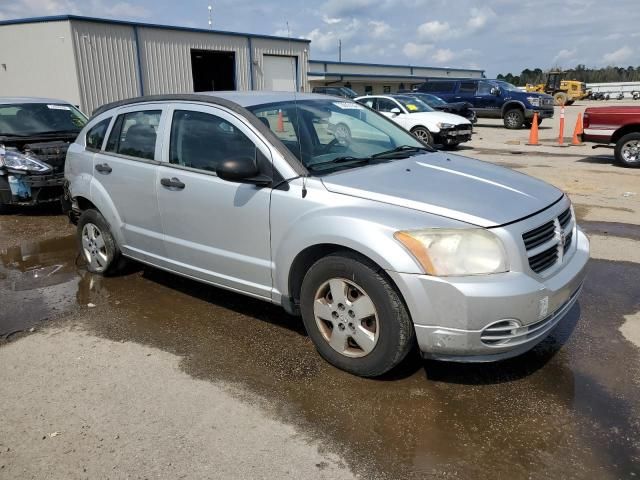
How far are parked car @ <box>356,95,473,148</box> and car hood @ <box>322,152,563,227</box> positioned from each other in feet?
37.0

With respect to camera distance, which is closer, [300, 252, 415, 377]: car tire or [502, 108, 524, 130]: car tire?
[300, 252, 415, 377]: car tire

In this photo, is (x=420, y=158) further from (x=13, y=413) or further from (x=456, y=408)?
(x=13, y=413)

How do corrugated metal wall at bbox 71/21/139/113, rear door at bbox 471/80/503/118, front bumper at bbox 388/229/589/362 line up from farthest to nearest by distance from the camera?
rear door at bbox 471/80/503/118 < corrugated metal wall at bbox 71/21/139/113 < front bumper at bbox 388/229/589/362

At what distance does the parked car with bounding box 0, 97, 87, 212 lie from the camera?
25.5 ft

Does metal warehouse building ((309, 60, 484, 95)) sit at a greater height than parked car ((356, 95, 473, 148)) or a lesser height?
greater

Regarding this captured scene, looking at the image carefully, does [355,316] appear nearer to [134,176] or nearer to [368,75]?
[134,176]

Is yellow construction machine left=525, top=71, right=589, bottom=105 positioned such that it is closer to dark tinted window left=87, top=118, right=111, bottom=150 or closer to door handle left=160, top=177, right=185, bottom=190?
dark tinted window left=87, top=118, right=111, bottom=150

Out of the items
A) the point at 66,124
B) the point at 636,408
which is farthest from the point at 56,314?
the point at 66,124

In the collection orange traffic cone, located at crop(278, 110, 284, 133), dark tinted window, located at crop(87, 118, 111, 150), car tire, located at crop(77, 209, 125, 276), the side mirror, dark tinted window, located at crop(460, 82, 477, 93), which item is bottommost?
car tire, located at crop(77, 209, 125, 276)

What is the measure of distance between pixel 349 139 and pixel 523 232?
1662 millimetres

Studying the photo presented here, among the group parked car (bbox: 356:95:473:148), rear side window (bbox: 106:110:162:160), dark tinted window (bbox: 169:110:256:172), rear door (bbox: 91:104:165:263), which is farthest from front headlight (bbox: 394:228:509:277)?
parked car (bbox: 356:95:473:148)

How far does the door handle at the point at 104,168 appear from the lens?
4837 millimetres

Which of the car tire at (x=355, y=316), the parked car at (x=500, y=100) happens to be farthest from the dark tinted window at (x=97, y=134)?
the parked car at (x=500, y=100)

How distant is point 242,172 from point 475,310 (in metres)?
1.71
